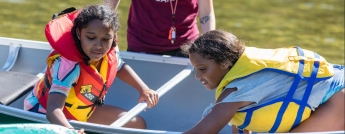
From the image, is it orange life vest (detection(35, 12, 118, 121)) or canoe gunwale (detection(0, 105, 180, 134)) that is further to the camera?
orange life vest (detection(35, 12, 118, 121))

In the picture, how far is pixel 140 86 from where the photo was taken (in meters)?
4.34

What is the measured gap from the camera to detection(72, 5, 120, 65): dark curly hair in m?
3.92

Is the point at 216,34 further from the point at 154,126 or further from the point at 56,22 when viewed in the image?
the point at 154,126

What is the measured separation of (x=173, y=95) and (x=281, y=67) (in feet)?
4.98

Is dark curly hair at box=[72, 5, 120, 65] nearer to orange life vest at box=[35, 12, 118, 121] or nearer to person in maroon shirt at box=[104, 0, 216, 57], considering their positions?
orange life vest at box=[35, 12, 118, 121]

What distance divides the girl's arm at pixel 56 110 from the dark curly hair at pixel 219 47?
77cm

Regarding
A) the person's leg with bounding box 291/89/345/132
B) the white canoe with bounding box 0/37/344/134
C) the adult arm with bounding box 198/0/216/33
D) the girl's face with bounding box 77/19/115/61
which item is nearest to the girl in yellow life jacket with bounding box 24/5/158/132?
the girl's face with bounding box 77/19/115/61

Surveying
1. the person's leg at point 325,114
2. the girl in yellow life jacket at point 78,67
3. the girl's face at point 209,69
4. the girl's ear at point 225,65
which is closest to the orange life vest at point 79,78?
the girl in yellow life jacket at point 78,67

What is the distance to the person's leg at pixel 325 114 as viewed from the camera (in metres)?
3.53

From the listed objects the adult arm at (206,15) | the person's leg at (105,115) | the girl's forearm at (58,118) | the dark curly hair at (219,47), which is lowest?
the person's leg at (105,115)

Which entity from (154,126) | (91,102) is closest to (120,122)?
(91,102)

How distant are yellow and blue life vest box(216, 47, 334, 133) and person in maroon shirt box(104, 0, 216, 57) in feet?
3.55

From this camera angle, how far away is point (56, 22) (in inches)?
162

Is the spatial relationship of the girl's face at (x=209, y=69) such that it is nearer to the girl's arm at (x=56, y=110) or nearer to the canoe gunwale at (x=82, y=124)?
the canoe gunwale at (x=82, y=124)
